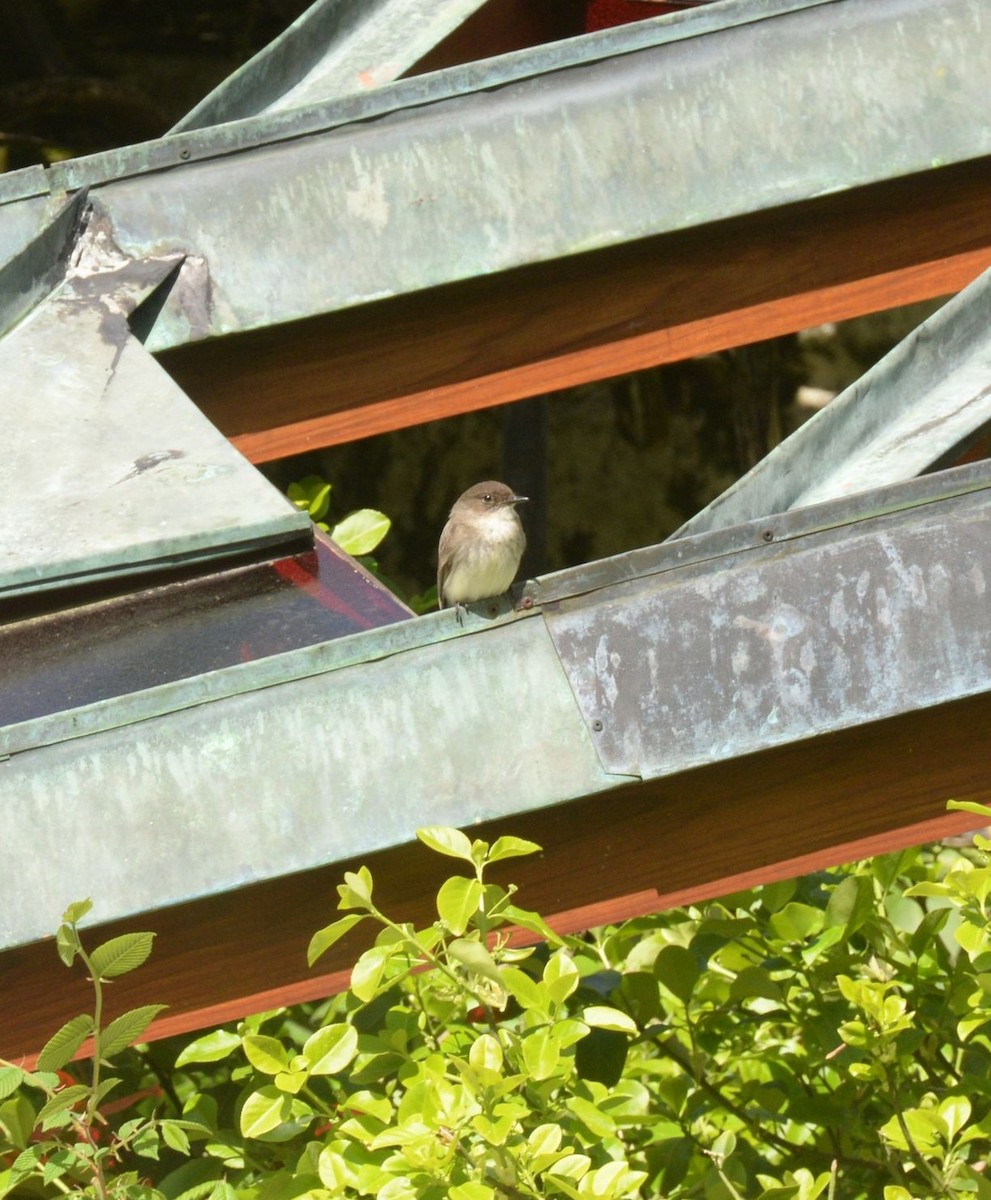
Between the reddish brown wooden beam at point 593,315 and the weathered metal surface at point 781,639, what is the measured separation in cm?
99

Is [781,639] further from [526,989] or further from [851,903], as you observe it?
[851,903]

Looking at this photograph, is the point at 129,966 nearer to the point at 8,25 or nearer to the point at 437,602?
the point at 437,602

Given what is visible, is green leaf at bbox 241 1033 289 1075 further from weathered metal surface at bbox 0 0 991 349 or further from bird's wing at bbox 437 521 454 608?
bird's wing at bbox 437 521 454 608

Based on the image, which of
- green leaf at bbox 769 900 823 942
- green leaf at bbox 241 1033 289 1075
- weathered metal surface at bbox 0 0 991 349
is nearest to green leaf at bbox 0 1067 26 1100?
green leaf at bbox 241 1033 289 1075

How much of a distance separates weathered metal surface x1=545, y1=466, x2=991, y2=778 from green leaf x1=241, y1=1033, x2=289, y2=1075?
47 cm

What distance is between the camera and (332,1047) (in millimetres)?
1743

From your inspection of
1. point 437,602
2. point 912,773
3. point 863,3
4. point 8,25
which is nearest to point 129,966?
point 912,773

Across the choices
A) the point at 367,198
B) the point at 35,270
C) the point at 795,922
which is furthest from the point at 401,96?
the point at 795,922

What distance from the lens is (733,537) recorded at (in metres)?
1.84

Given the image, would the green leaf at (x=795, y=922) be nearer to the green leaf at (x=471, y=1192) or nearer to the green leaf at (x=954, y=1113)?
the green leaf at (x=954, y=1113)

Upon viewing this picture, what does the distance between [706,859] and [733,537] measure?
452 millimetres

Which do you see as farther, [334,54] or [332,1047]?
[334,54]

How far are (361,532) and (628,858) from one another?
1.23 m

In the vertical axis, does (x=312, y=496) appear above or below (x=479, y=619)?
above
